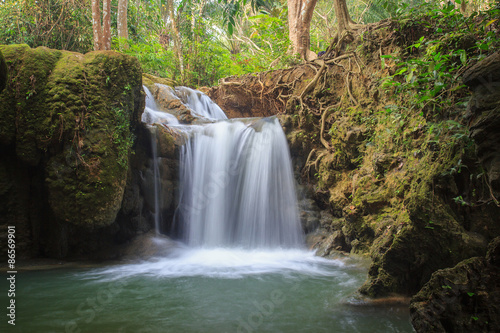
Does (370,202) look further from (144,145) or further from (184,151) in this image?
(144,145)

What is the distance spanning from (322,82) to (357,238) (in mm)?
4277

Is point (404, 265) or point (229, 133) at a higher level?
point (229, 133)

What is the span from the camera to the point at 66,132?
5488 mm

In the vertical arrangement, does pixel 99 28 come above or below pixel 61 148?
above

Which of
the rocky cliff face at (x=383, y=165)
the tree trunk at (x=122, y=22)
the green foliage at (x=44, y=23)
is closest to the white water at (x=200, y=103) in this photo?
the rocky cliff face at (x=383, y=165)

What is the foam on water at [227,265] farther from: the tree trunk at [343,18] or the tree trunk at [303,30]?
the tree trunk at [303,30]

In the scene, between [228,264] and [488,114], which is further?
[228,264]

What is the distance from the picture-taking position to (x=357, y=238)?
18.0ft

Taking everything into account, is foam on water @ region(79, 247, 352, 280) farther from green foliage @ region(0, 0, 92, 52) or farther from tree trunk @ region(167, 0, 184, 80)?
tree trunk @ region(167, 0, 184, 80)

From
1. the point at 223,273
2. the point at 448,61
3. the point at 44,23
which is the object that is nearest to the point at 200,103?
the point at 44,23

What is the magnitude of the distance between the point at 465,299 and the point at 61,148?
6149 millimetres

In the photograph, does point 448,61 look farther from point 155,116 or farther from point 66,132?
point 155,116

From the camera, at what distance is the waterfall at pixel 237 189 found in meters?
7.09

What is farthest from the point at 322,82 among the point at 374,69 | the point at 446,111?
the point at 446,111
